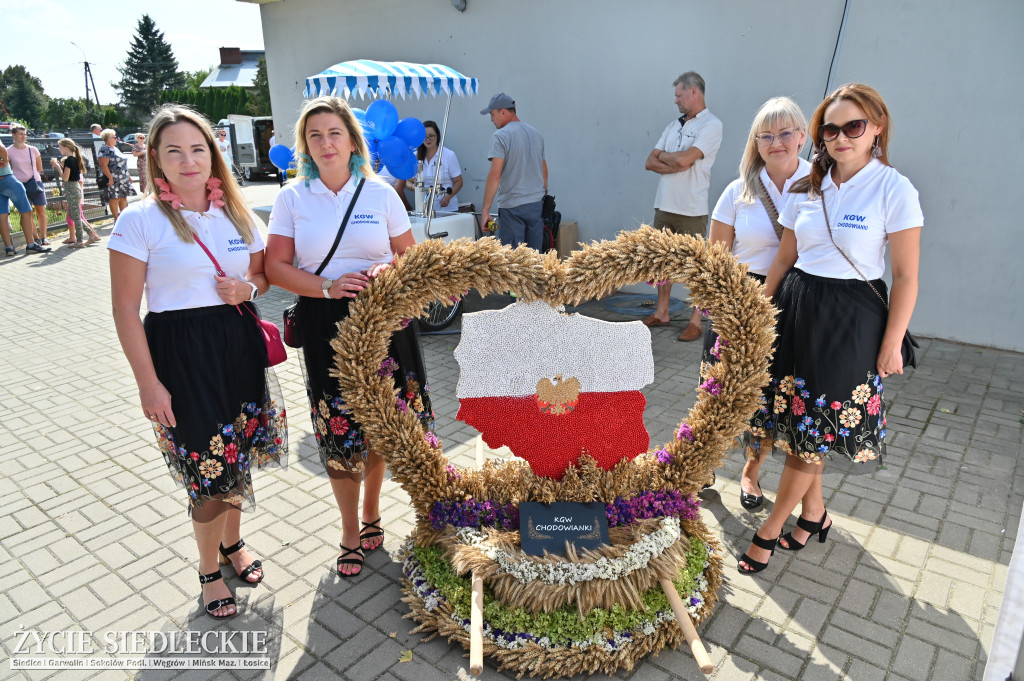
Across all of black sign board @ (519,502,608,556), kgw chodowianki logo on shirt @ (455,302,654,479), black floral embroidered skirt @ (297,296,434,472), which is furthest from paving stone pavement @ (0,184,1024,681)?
kgw chodowianki logo on shirt @ (455,302,654,479)

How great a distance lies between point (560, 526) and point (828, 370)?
1.26 m

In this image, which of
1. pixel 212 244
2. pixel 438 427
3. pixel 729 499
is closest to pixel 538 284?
pixel 212 244

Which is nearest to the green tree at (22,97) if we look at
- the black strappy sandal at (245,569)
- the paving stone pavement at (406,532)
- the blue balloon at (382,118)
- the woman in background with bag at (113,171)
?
the woman in background with bag at (113,171)

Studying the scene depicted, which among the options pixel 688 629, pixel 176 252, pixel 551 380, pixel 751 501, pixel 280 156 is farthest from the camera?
pixel 280 156

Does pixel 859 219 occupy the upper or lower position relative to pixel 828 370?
upper

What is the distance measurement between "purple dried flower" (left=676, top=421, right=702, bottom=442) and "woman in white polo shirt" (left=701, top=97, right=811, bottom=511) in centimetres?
47

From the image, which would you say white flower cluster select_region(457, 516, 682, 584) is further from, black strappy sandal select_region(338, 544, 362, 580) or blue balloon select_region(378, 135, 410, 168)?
blue balloon select_region(378, 135, 410, 168)

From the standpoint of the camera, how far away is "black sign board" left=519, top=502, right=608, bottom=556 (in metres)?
2.47

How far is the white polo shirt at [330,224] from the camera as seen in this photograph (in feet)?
8.59

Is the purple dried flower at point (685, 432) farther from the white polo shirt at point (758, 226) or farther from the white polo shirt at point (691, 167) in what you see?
the white polo shirt at point (691, 167)

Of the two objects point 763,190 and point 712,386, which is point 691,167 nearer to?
point 763,190

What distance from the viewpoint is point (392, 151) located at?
5688 millimetres

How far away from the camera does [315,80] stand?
6570 millimetres

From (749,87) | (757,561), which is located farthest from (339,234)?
(749,87)
